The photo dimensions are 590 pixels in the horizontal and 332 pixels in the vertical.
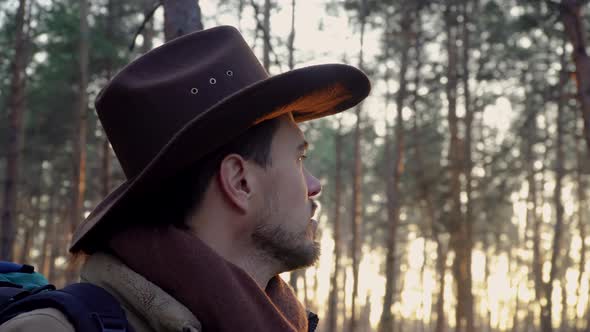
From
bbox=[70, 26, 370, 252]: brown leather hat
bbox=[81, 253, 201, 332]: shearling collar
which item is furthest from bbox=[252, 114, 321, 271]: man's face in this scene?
bbox=[81, 253, 201, 332]: shearling collar

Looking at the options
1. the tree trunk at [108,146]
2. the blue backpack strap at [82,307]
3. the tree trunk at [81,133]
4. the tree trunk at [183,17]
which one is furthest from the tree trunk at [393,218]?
the blue backpack strap at [82,307]

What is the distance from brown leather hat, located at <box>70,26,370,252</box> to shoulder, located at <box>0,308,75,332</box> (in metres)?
0.40

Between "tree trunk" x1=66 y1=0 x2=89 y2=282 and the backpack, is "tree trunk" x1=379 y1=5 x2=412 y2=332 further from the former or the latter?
the backpack

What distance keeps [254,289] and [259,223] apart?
0.24m

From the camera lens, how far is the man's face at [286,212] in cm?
212

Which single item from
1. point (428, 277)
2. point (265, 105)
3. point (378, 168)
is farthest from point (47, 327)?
point (428, 277)

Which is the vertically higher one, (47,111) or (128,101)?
(47,111)

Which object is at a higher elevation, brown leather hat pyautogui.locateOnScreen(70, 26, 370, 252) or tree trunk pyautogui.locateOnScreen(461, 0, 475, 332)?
tree trunk pyautogui.locateOnScreen(461, 0, 475, 332)

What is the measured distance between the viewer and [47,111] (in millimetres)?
26672

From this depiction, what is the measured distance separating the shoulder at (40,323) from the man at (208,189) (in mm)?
208

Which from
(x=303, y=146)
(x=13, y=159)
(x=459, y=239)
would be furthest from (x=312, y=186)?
(x=459, y=239)

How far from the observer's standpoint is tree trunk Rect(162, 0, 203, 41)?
5.06m

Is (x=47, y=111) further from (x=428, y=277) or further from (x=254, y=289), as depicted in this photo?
(x=428, y=277)

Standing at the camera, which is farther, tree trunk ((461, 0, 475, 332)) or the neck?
tree trunk ((461, 0, 475, 332))
